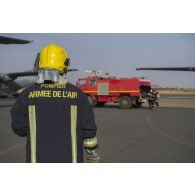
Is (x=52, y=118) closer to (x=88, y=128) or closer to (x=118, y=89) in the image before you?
(x=88, y=128)

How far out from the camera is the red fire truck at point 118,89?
24766 millimetres

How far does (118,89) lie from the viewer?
992 inches

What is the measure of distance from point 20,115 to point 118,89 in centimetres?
2215

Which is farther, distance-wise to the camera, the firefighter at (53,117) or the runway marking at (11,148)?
the runway marking at (11,148)

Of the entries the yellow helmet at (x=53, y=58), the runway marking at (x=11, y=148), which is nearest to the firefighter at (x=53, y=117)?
the yellow helmet at (x=53, y=58)

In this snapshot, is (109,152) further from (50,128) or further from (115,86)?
(115,86)

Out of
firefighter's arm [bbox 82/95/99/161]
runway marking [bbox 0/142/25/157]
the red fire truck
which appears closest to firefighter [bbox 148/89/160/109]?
the red fire truck

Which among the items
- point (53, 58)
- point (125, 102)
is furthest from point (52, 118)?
point (125, 102)

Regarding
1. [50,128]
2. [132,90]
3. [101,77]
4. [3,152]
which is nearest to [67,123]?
[50,128]

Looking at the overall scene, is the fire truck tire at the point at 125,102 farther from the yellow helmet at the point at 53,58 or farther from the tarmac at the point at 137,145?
the yellow helmet at the point at 53,58

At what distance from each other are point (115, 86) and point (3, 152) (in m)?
17.9

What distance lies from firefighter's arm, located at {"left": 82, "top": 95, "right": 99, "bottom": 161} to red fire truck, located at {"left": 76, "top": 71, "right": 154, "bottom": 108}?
2143cm

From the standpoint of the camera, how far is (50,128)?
10.1ft

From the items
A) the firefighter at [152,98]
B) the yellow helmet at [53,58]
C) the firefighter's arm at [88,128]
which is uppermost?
the yellow helmet at [53,58]
